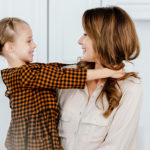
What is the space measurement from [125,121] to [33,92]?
0.48 metres

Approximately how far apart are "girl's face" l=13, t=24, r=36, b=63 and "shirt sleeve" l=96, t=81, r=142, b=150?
581 millimetres

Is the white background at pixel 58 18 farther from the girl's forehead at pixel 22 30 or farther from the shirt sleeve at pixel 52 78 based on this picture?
the shirt sleeve at pixel 52 78

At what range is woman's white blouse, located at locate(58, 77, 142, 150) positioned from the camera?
119 cm

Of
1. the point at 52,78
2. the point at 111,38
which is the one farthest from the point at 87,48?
the point at 52,78

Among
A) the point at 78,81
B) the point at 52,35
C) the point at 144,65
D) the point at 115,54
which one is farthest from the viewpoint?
the point at 144,65

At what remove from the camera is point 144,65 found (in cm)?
189

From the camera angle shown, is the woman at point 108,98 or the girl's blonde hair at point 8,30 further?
the girl's blonde hair at point 8,30

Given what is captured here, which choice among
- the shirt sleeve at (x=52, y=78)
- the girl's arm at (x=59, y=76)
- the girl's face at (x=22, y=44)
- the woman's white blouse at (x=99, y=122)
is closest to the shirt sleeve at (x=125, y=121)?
the woman's white blouse at (x=99, y=122)

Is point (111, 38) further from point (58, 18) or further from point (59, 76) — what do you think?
point (58, 18)

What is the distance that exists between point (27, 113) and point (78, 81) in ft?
1.07

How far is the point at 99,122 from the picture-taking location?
1.22 m

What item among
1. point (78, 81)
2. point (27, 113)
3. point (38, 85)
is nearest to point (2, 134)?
point (27, 113)

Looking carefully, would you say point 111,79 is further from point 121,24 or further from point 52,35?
point 52,35

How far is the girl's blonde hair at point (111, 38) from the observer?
1.21m
